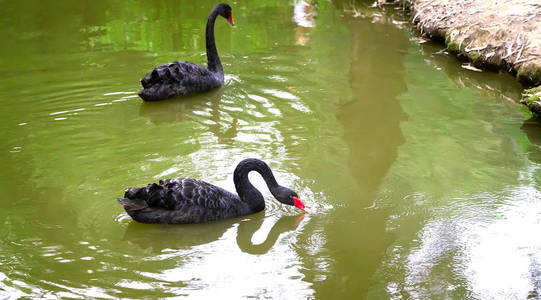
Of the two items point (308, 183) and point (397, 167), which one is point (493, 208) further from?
point (308, 183)

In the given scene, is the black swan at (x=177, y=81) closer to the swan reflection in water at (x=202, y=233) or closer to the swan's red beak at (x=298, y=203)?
the swan reflection in water at (x=202, y=233)

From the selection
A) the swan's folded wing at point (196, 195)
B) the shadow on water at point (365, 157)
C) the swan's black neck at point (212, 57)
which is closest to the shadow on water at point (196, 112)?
the swan's black neck at point (212, 57)

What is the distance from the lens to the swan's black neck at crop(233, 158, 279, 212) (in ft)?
16.1

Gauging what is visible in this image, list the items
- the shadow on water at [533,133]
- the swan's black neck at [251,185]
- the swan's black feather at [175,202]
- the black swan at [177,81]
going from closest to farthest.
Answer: the swan's black feather at [175,202] < the swan's black neck at [251,185] < the shadow on water at [533,133] < the black swan at [177,81]

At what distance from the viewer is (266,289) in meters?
4.00

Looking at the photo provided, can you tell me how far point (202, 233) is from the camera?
472 cm

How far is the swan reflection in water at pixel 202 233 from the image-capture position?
4.55m

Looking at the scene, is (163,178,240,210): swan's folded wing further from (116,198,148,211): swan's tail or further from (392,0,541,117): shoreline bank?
(392,0,541,117): shoreline bank

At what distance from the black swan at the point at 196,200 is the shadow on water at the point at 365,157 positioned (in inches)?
16.8

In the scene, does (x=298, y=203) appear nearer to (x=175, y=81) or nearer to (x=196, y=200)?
(x=196, y=200)

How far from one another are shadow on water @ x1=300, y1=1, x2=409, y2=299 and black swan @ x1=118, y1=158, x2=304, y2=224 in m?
0.43

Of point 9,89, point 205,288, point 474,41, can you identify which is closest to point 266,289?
point 205,288

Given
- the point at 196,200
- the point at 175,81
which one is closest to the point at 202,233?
the point at 196,200

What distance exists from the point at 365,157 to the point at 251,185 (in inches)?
56.1
